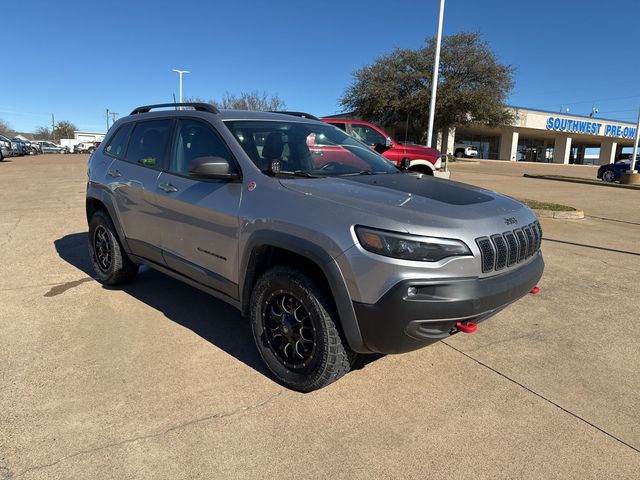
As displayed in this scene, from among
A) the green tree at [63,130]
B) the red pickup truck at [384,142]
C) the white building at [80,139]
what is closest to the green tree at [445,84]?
the red pickup truck at [384,142]

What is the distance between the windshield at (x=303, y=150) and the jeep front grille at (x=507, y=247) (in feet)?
4.23

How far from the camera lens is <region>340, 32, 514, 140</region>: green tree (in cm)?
3806

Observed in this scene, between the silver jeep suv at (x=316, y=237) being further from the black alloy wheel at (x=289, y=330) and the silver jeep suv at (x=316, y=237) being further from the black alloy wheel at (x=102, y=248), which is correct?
the black alloy wheel at (x=102, y=248)

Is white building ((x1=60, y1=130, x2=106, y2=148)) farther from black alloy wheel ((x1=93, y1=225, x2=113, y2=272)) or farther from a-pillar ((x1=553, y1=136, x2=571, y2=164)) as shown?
black alloy wheel ((x1=93, y1=225, x2=113, y2=272))

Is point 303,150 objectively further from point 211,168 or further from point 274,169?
point 211,168

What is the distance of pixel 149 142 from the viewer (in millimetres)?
4449

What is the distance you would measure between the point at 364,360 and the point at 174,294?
231 centimetres

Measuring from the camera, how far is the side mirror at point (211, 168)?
319 cm

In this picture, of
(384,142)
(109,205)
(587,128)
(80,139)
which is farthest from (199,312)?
(80,139)

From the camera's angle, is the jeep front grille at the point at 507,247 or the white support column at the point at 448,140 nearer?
the jeep front grille at the point at 507,247

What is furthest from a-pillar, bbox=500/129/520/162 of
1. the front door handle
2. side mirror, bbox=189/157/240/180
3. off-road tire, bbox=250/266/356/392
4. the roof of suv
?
off-road tire, bbox=250/266/356/392

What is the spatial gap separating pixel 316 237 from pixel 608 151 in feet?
261

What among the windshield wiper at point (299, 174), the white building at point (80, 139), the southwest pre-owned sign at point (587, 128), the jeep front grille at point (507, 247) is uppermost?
the southwest pre-owned sign at point (587, 128)

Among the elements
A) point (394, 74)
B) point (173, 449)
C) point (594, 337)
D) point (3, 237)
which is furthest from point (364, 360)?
point (394, 74)
